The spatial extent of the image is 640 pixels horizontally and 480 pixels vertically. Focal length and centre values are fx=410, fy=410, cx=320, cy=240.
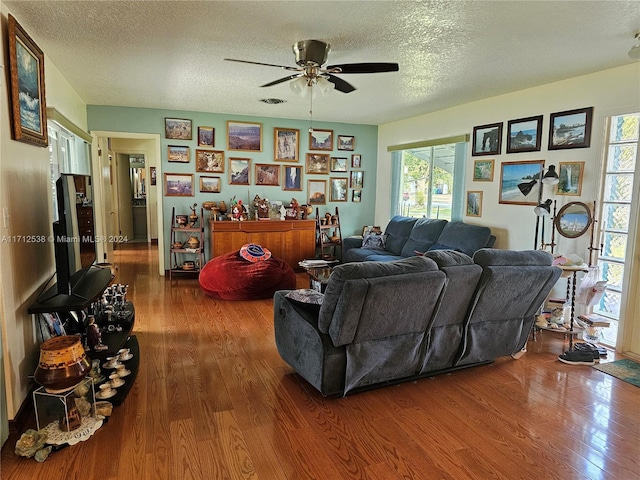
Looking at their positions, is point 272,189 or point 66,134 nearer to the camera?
point 66,134

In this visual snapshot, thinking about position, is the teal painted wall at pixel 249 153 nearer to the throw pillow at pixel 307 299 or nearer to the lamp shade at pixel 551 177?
the lamp shade at pixel 551 177

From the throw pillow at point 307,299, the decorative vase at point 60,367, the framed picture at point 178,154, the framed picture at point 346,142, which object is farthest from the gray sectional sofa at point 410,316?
the framed picture at point 346,142

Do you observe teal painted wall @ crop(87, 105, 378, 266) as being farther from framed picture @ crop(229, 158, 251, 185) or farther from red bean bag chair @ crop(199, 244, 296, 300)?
red bean bag chair @ crop(199, 244, 296, 300)

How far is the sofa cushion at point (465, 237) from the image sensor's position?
4.73 meters

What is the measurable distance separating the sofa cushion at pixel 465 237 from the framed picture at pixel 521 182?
439mm

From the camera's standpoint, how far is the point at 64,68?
149 inches

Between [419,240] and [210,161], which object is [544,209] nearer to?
[419,240]

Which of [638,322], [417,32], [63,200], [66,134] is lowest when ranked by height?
[638,322]

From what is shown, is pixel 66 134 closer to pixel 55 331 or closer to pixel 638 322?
pixel 55 331

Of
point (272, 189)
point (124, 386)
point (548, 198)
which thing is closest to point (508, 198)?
point (548, 198)

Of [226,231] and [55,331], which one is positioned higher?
[226,231]

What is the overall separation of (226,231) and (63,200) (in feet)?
11.4

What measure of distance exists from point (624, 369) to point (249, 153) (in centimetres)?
528

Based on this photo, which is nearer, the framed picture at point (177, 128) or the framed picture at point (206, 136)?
the framed picture at point (177, 128)
